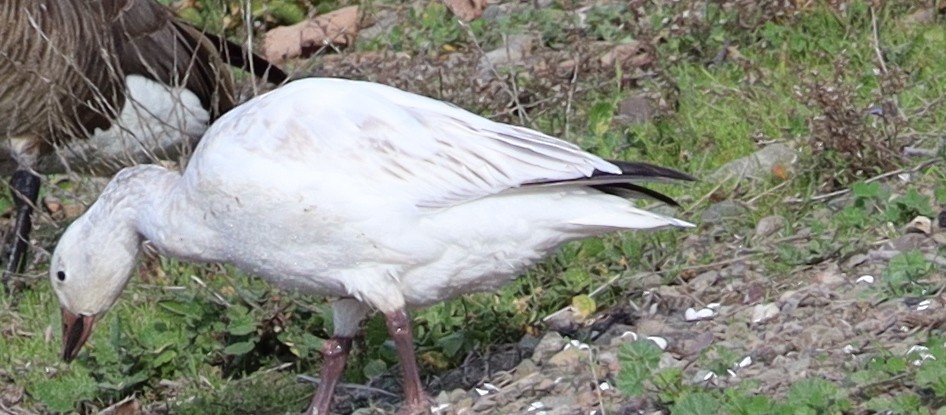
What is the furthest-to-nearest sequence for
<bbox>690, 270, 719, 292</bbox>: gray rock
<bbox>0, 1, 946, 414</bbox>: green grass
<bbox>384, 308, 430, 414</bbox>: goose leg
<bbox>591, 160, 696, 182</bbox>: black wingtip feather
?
<bbox>690, 270, 719, 292</bbox>: gray rock, <bbox>0, 1, 946, 414</bbox>: green grass, <bbox>384, 308, 430, 414</bbox>: goose leg, <bbox>591, 160, 696, 182</bbox>: black wingtip feather

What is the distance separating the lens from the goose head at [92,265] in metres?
5.39

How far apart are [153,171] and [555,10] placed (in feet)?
12.2

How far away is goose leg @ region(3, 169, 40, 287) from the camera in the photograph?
24.8 feet

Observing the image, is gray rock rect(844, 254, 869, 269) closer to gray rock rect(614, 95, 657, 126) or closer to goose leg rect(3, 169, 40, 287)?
gray rock rect(614, 95, 657, 126)

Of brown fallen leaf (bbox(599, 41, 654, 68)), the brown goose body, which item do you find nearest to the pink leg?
the brown goose body

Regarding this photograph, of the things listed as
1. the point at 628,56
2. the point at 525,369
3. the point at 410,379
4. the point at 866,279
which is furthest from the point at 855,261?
the point at 628,56

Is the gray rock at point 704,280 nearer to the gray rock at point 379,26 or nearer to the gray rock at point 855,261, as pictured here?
the gray rock at point 855,261

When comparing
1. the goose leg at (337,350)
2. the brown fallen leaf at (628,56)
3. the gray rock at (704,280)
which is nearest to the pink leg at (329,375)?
the goose leg at (337,350)

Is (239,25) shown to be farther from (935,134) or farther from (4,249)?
(935,134)

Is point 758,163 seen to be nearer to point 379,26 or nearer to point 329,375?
point 329,375

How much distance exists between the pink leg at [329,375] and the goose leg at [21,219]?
7.98 ft

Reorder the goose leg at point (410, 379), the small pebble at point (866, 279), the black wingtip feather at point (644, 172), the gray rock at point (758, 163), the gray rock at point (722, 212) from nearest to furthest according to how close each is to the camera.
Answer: the black wingtip feather at point (644, 172) < the goose leg at point (410, 379) < the small pebble at point (866, 279) < the gray rock at point (722, 212) < the gray rock at point (758, 163)

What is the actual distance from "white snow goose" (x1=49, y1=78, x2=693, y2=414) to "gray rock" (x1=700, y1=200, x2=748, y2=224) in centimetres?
116

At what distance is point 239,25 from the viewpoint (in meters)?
9.53
